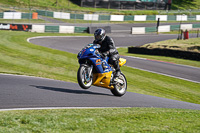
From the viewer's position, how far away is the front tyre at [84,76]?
9508mm

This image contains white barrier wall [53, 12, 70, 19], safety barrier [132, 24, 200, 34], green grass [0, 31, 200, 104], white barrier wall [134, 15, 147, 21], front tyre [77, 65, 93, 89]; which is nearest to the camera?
front tyre [77, 65, 93, 89]

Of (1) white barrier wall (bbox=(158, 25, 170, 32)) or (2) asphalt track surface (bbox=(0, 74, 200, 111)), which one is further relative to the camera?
(1) white barrier wall (bbox=(158, 25, 170, 32))

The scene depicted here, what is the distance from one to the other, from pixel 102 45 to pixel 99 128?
5.24m

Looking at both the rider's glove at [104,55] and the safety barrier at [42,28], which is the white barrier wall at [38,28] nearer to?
the safety barrier at [42,28]

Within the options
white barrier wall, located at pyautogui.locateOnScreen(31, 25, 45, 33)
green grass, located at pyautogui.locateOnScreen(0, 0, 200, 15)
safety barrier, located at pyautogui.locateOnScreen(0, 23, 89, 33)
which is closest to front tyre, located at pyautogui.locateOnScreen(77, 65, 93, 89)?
safety barrier, located at pyautogui.locateOnScreen(0, 23, 89, 33)

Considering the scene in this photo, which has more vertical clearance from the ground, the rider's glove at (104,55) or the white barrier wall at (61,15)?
the white barrier wall at (61,15)

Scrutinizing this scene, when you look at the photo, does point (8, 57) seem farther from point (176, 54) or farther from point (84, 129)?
point (176, 54)

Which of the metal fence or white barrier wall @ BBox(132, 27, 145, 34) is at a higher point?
the metal fence

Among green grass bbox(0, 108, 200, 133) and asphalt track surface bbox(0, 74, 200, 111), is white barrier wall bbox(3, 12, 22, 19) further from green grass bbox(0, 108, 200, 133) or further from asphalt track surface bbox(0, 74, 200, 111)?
green grass bbox(0, 108, 200, 133)

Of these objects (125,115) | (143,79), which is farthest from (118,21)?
(125,115)

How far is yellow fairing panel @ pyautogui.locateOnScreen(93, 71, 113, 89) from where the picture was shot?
1023 centimetres

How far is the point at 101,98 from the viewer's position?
10500mm

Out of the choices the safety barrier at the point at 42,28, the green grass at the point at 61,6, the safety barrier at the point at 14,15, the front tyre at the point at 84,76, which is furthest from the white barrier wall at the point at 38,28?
the front tyre at the point at 84,76

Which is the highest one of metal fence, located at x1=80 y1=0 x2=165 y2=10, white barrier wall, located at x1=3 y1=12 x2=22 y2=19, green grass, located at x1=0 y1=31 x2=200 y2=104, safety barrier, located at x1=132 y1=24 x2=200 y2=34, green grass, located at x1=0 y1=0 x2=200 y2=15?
metal fence, located at x1=80 y1=0 x2=165 y2=10
